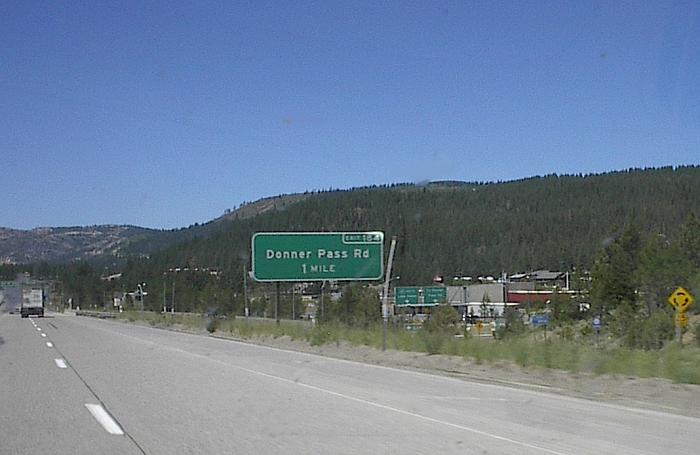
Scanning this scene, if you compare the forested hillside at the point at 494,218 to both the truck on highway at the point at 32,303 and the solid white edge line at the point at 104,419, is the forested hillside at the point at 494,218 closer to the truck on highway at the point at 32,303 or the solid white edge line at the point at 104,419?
the truck on highway at the point at 32,303

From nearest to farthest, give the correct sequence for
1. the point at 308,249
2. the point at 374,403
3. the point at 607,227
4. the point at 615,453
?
the point at 615,453, the point at 374,403, the point at 308,249, the point at 607,227

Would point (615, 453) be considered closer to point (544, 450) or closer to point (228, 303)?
point (544, 450)

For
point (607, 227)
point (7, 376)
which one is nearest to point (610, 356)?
point (7, 376)

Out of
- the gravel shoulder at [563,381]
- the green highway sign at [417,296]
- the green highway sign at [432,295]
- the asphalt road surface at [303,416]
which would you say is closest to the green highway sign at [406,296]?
the green highway sign at [417,296]

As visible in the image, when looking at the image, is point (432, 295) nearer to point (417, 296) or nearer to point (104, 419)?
point (417, 296)

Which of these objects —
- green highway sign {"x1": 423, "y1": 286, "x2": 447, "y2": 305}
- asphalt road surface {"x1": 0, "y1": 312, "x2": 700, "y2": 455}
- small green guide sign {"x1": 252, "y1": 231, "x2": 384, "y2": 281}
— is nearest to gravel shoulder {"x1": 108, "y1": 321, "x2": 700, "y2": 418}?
asphalt road surface {"x1": 0, "y1": 312, "x2": 700, "y2": 455}

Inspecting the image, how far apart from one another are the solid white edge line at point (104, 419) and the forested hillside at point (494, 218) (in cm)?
7012

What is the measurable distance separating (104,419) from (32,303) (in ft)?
309

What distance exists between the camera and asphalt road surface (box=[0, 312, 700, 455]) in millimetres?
11609

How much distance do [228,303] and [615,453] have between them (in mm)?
65854

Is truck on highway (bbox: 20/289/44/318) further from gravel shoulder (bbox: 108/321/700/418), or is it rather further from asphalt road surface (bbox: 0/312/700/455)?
asphalt road surface (bbox: 0/312/700/455)

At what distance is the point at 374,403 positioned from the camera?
642 inches

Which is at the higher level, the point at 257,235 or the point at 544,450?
the point at 257,235

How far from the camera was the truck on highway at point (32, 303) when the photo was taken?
10275 centimetres
